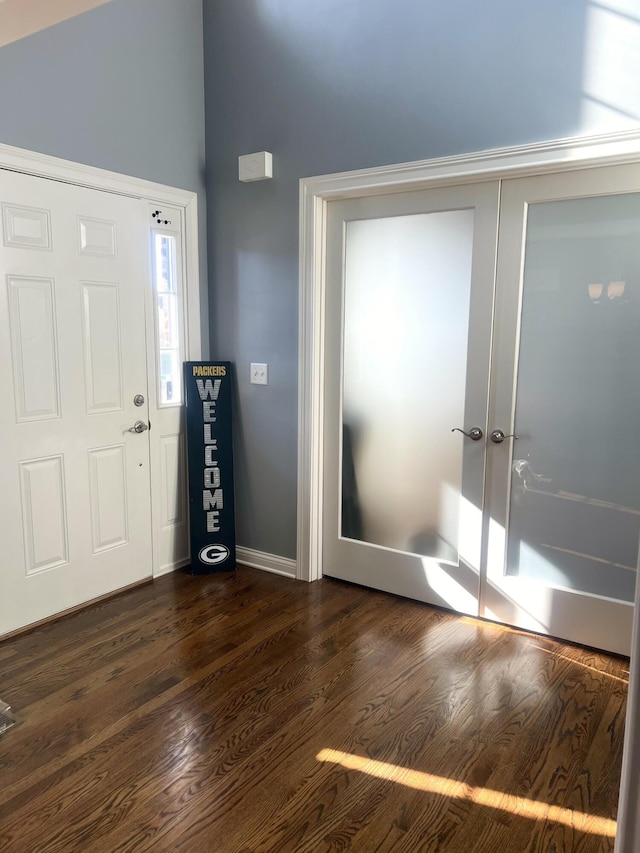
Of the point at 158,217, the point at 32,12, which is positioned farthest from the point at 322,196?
the point at 32,12

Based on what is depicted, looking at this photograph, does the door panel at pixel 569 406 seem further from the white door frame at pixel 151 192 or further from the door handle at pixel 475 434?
the white door frame at pixel 151 192

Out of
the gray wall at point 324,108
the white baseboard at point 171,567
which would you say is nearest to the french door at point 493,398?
the gray wall at point 324,108

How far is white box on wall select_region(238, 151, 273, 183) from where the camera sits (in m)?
3.38

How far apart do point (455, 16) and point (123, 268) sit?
195 centimetres

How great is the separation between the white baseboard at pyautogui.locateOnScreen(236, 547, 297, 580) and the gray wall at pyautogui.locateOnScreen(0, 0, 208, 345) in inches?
53.3

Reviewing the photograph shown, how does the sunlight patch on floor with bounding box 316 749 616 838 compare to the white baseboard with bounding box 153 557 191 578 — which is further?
the white baseboard with bounding box 153 557 191 578

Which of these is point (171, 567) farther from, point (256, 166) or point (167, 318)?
point (256, 166)

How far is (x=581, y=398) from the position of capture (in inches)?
108

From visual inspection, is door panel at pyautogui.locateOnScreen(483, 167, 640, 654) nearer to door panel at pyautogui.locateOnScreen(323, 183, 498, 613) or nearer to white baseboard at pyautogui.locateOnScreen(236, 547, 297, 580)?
door panel at pyautogui.locateOnScreen(323, 183, 498, 613)

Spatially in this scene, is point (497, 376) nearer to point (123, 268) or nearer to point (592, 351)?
point (592, 351)

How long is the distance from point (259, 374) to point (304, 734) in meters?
1.99

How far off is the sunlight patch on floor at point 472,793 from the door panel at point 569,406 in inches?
41.3

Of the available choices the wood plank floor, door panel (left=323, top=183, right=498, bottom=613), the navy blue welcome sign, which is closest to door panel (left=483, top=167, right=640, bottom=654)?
door panel (left=323, top=183, right=498, bottom=613)

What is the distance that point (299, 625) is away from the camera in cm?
305
